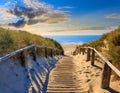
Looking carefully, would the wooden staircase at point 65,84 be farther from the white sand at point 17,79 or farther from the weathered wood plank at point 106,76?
the weathered wood plank at point 106,76

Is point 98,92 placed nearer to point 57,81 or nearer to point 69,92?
point 69,92

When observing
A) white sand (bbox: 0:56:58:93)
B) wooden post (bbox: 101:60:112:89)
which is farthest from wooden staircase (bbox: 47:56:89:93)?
wooden post (bbox: 101:60:112:89)

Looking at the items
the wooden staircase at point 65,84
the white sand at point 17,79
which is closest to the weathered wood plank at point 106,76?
the wooden staircase at point 65,84

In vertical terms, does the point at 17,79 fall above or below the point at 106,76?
→ below

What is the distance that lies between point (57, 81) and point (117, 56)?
7.32 feet

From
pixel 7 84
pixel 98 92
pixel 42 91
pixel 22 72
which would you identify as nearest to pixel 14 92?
pixel 7 84

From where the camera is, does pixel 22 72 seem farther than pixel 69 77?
No

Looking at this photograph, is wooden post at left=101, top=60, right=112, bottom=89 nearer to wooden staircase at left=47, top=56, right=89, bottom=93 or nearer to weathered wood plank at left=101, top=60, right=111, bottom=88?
weathered wood plank at left=101, top=60, right=111, bottom=88

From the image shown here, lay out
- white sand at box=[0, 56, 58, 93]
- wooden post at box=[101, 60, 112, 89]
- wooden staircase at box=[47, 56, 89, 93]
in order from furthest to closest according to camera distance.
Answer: wooden staircase at box=[47, 56, 89, 93], wooden post at box=[101, 60, 112, 89], white sand at box=[0, 56, 58, 93]

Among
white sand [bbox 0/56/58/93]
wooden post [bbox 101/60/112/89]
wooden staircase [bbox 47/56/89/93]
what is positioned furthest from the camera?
wooden staircase [bbox 47/56/89/93]

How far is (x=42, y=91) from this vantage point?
6.71m

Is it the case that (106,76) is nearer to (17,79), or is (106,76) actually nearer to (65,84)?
(65,84)

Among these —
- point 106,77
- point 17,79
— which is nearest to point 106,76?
point 106,77

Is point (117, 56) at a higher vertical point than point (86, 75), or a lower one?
higher
